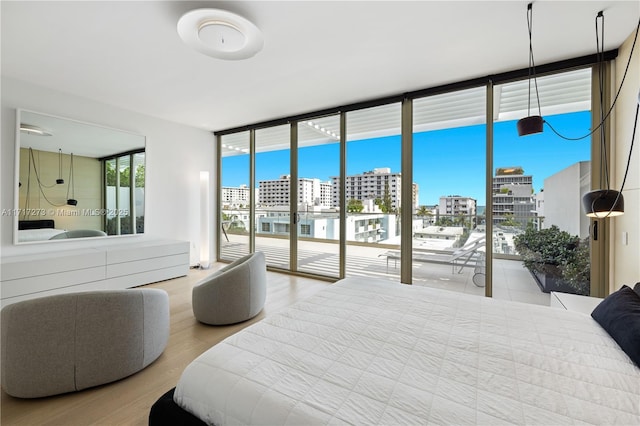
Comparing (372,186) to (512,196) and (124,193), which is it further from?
(124,193)

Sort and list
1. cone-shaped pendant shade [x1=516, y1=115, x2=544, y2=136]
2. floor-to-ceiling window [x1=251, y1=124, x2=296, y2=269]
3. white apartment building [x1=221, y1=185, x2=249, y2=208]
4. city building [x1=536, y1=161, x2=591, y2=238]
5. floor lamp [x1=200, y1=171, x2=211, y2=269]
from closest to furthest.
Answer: cone-shaped pendant shade [x1=516, y1=115, x2=544, y2=136]
city building [x1=536, y1=161, x2=591, y2=238]
floor-to-ceiling window [x1=251, y1=124, x2=296, y2=269]
floor lamp [x1=200, y1=171, x2=211, y2=269]
white apartment building [x1=221, y1=185, x2=249, y2=208]

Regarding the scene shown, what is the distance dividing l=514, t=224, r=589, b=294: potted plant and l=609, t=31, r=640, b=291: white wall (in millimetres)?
244

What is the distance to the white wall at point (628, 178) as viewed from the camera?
2289mm

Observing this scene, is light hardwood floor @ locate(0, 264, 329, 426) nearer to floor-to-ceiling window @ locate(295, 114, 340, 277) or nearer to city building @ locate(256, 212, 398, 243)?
floor-to-ceiling window @ locate(295, 114, 340, 277)

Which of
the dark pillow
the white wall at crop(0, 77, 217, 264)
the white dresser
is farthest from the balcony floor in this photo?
the dark pillow

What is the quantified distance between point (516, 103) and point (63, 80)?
217 inches

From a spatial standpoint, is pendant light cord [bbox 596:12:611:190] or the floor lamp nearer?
pendant light cord [bbox 596:12:611:190]

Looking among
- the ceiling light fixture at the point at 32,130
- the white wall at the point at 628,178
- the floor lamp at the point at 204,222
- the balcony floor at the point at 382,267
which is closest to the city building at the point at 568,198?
the white wall at the point at 628,178

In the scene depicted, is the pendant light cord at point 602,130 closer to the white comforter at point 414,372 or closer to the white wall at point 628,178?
the white wall at point 628,178

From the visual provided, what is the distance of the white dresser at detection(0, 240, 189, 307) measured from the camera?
9.82ft

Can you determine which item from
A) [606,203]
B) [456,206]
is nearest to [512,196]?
[456,206]

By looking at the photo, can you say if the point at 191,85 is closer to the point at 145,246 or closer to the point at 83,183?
the point at 83,183

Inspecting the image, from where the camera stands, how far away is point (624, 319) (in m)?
1.43

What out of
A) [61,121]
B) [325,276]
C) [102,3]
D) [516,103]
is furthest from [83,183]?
[516,103]
